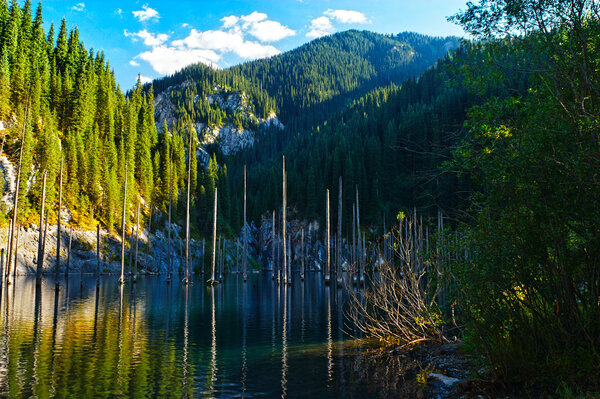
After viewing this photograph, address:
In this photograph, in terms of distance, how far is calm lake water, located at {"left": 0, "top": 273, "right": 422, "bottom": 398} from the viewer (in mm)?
12188

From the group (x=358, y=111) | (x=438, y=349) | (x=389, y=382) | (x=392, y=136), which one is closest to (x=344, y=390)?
→ (x=389, y=382)

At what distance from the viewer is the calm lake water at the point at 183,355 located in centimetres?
1219

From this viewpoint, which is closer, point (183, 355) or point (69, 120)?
point (183, 355)

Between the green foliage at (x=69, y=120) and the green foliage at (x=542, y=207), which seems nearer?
the green foliage at (x=542, y=207)

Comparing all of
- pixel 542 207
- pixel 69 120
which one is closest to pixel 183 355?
pixel 542 207

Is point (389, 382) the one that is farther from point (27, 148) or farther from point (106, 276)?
point (27, 148)

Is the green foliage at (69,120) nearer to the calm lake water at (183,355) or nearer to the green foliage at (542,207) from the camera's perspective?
the calm lake water at (183,355)

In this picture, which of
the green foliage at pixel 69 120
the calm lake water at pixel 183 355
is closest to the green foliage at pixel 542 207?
the calm lake water at pixel 183 355

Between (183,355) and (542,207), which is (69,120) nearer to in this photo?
(183,355)

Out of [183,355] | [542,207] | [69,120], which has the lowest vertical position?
[183,355]

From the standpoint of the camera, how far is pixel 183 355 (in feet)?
54.6

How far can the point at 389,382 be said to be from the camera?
1308cm

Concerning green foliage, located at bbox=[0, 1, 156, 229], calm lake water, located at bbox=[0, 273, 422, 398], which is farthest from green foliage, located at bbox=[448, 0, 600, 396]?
green foliage, located at bbox=[0, 1, 156, 229]

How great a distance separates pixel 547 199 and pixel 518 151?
1.28m
